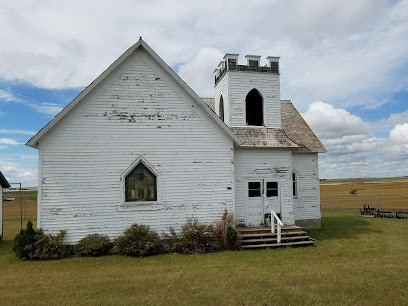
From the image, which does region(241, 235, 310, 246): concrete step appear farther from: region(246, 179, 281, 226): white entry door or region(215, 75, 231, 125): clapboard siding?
region(215, 75, 231, 125): clapboard siding

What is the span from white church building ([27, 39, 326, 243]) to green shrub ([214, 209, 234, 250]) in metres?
0.29

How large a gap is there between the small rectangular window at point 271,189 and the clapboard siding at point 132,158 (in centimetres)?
224

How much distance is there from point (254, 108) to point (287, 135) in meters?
2.60

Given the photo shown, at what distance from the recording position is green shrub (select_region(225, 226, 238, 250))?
43.4 ft

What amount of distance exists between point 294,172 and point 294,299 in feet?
36.6

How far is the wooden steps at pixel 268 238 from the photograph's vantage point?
1356 cm

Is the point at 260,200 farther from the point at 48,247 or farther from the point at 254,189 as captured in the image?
the point at 48,247

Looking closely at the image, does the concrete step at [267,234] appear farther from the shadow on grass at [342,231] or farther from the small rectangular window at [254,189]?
the small rectangular window at [254,189]

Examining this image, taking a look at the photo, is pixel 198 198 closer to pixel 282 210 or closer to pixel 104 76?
pixel 282 210

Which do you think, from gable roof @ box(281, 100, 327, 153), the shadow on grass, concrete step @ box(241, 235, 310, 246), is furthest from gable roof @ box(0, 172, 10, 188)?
the shadow on grass

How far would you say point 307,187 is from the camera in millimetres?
18312

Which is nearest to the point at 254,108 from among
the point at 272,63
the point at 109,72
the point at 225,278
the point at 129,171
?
the point at 272,63

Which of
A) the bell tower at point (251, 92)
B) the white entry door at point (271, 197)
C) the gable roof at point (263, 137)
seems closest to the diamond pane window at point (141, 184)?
the gable roof at point (263, 137)

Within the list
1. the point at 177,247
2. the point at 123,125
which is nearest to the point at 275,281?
the point at 177,247
